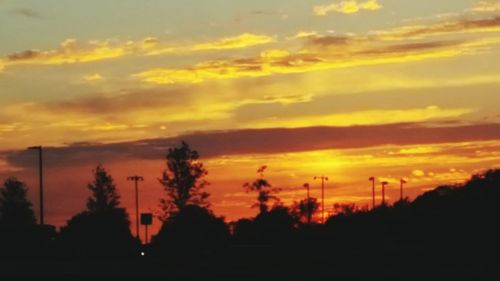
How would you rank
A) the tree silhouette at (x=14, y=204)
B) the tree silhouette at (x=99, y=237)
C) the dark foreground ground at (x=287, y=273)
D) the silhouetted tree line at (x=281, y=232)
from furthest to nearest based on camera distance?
the tree silhouette at (x=14, y=204)
the tree silhouette at (x=99, y=237)
the silhouetted tree line at (x=281, y=232)
the dark foreground ground at (x=287, y=273)

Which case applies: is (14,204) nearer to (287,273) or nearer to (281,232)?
(281,232)

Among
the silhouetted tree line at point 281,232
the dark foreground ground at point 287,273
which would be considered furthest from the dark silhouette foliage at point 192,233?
the dark foreground ground at point 287,273

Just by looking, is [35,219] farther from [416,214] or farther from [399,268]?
[399,268]

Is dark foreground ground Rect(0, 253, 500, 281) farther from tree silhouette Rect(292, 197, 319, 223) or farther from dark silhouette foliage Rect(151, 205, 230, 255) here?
tree silhouette Rect(292, 197, 319, 223)

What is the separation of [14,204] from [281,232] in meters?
56.7

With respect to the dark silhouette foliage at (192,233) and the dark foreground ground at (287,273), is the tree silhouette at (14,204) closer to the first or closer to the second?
the dark silhouette foliage at (192,233)

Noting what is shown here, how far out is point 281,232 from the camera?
109500 mm

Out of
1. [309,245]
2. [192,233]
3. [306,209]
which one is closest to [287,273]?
[309,245]

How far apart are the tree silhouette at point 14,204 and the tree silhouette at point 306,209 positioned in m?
33.7

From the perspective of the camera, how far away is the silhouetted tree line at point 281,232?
71000 millimetres

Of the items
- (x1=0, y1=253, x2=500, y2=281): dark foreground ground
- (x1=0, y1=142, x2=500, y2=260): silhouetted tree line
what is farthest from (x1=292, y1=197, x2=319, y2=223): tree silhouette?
(x1=0, y1=253, x2=500, y2=281): dark foreground ground

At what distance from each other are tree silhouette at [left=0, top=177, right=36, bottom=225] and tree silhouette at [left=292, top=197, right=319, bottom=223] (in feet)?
111

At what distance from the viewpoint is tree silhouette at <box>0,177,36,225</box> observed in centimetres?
15150

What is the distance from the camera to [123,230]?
99125 millimetres
